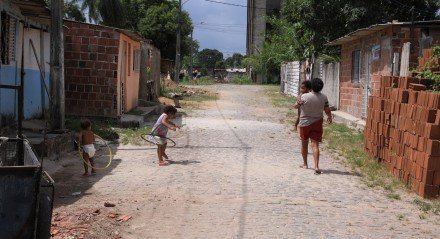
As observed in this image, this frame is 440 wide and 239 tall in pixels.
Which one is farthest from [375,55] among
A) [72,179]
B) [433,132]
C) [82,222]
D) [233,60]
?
[233,60]

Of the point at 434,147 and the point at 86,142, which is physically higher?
the point at 434,147

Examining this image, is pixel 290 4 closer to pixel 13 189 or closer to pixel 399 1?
pixel 399 1

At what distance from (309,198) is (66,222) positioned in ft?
10.1

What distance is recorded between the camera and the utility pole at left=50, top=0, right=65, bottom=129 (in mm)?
9844

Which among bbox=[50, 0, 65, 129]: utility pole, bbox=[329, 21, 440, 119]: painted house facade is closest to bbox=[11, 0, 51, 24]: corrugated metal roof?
bbox=[50, 0, 65, 129]: utility pole

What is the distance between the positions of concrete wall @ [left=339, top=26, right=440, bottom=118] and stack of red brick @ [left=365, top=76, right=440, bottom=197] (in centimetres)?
192

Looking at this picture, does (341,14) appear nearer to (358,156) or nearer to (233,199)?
(358,156)

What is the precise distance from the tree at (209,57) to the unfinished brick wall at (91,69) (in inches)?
3626

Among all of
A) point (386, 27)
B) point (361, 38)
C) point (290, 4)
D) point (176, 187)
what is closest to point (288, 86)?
point (290, 4)

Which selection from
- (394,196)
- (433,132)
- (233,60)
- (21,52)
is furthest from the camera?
(233,60)

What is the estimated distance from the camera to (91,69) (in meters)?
13.8

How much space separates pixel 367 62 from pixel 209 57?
3770 inches

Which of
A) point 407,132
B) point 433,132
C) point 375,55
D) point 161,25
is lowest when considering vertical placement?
point 407,132

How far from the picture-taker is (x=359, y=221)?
570cm
